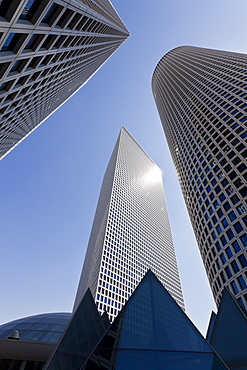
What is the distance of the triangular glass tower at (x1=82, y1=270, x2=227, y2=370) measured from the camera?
921 cm

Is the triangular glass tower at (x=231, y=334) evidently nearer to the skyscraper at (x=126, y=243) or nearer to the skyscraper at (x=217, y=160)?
the skyscraper at (x=217, y=160)

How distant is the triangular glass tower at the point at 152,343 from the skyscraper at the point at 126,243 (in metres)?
60.8

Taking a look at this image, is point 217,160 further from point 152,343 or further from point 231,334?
point 152,343

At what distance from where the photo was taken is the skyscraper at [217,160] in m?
35.2

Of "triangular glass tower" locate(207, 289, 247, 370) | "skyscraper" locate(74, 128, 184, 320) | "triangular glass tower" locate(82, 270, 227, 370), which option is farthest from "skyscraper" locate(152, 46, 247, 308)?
"skyscraper" locate(74, 128, 184, 320)

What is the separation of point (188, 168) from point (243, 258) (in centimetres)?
2852

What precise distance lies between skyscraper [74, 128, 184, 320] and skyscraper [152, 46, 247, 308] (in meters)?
40.9

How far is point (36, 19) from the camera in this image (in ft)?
44.0

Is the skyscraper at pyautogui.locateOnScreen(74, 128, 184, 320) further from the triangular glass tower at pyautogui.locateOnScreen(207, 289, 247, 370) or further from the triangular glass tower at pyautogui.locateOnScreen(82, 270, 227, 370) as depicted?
the triangular glass tower at pyautogui.locateOnScreen(82, 270, 227, 370)

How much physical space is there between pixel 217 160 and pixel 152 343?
40996 millimetres

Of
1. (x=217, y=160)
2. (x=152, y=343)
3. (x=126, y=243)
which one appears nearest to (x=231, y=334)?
(x=152, y=343)

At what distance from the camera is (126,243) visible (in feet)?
319

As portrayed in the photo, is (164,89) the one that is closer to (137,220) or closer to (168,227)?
(137,220)

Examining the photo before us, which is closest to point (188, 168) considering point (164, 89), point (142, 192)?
point (164, 89)
